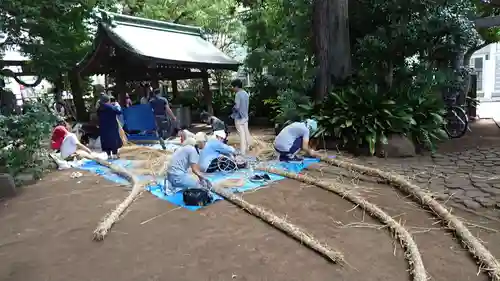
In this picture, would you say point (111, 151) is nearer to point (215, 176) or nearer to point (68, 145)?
point (68, 145)

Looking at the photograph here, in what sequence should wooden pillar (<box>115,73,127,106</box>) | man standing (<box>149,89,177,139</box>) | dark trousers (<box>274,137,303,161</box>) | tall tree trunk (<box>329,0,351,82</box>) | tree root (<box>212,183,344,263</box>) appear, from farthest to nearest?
wooden pillar (<box>115,73,127,106</box>), man standing (<box>149,89,177,139</box>), tall tree trunk (<box>329,0,351,82</box>), dark trousers (<box>274,137,303,161</box>), tree root (<box>212,183,344,263</box>)

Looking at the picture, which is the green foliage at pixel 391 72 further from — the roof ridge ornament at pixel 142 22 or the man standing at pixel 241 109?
the roof ridge ornament at pixel 142 22

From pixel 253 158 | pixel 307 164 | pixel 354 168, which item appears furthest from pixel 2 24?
pixel 354 168

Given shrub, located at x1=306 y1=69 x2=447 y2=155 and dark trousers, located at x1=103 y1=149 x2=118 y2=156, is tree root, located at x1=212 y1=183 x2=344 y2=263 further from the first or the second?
dark trousers, located at x1=103 y1=149 x2=118 y2=156

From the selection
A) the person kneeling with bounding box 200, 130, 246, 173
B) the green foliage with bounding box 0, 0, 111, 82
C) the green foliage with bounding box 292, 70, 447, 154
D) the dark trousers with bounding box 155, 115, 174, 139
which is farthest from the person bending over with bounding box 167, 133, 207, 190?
the green foliage with bounding box 0, 0, 111, 82

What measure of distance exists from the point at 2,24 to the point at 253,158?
259 inches

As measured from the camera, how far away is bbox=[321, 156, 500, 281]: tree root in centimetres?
332

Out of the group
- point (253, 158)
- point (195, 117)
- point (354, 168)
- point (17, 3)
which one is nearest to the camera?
point (354, 168)

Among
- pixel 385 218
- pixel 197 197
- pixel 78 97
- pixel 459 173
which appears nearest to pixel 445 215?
pixel 385 218

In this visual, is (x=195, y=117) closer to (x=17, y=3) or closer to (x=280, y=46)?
(x=280, y=46)

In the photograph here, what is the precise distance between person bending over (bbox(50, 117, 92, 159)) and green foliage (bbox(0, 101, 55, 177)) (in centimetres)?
83

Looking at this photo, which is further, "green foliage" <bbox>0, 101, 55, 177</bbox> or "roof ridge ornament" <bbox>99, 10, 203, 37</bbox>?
"roof ridge ornament" <bbox>99, 10, 203, 37</bbox>

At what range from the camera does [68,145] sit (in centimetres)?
848

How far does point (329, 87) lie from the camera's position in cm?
950
